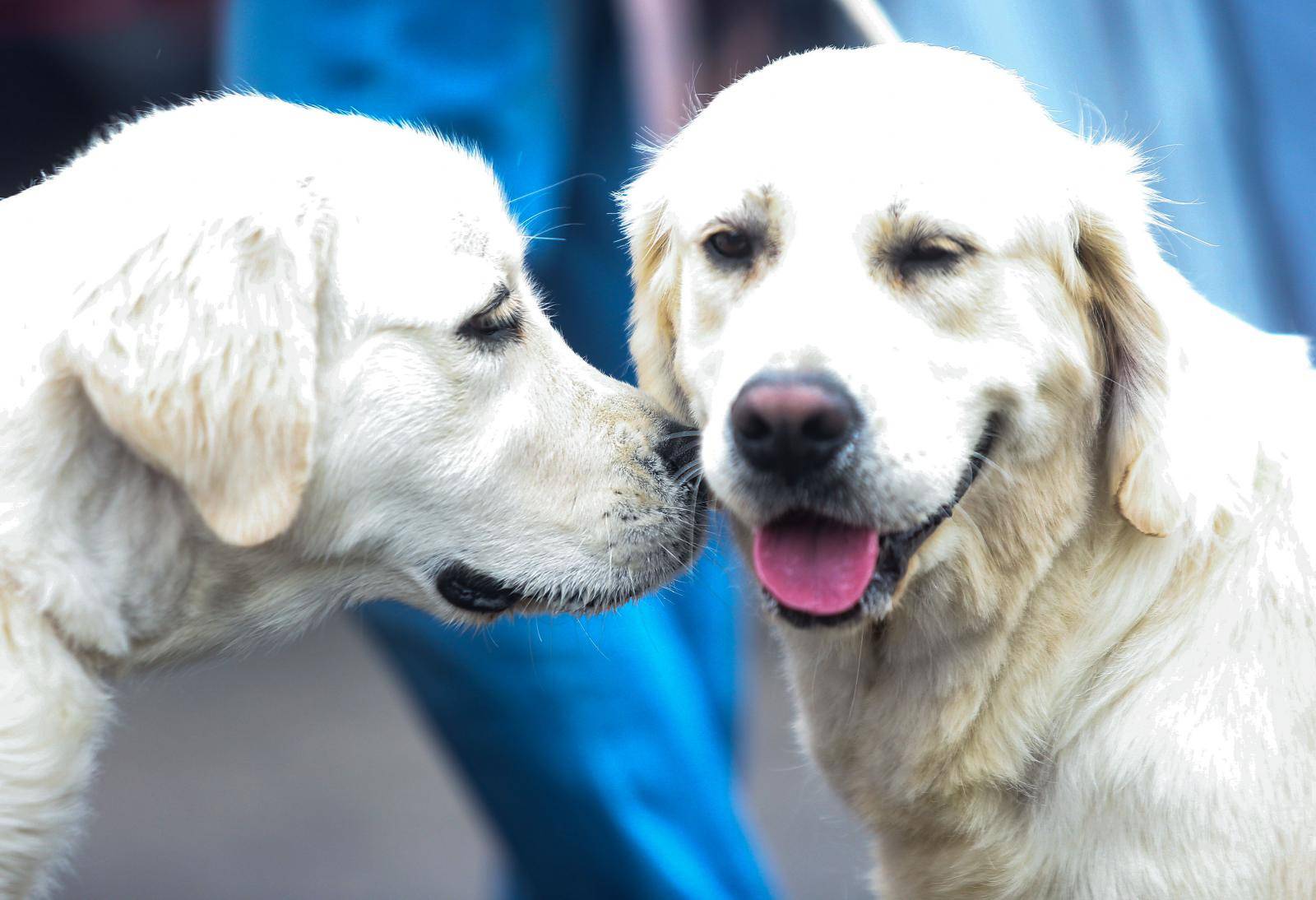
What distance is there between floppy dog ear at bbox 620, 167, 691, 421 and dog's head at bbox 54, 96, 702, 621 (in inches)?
5.9

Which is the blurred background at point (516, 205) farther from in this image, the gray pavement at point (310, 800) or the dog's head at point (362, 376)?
the dog's head at point (362, 376)

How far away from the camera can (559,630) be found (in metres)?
3.17

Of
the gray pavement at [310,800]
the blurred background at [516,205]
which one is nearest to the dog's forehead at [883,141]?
the blurred background at [516,205]

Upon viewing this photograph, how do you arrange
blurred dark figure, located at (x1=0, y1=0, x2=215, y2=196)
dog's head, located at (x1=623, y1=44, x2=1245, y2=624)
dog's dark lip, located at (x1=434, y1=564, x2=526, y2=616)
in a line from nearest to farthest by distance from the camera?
dog's head, located at (x1=623, y1=44, x2=1245, y2=624) < dog's dark lip, located at (x1=434, y1=564, x2=526, y2=616) < blurred dark figure, located at (x1=0, y1=0, x2=215, y2=196)

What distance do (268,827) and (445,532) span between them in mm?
3413

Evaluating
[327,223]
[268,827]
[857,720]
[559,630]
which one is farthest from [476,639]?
[268,827]

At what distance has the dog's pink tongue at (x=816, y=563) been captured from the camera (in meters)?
2.30

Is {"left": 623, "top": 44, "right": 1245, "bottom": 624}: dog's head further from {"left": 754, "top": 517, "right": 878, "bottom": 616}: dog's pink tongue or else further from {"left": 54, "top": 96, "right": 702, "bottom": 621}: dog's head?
{"left": 54, "top": 96, "right": 702, "bottom": 621}: dog's head

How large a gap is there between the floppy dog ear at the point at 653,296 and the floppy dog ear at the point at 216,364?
2.42ft

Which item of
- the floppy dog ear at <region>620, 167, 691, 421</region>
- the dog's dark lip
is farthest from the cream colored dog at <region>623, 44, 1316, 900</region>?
the dog's dark lip

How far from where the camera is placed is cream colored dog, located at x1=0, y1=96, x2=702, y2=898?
6.90ft

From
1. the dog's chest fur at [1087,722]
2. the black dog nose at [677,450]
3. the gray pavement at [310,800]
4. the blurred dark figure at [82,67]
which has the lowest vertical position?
the gray pavement at [310,800]

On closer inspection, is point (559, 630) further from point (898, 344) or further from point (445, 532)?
point (898, 344)

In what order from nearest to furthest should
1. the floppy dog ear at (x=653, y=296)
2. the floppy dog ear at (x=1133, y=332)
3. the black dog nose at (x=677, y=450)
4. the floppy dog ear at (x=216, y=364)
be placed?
the floppy dog ear at (x=216, y=364), the floppy dog ear at (x=1133, y=332), the black dog nose at (x=677, y=450), the floppy dog ear at (x=653, y=296)
